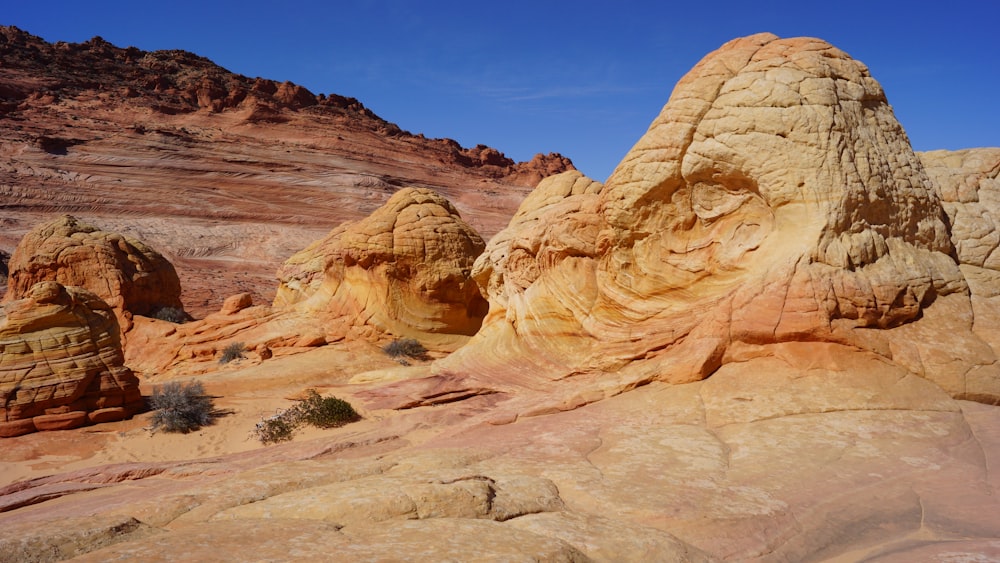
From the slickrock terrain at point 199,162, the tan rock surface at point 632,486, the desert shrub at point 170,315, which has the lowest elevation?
the tan rock surface at point 632,486

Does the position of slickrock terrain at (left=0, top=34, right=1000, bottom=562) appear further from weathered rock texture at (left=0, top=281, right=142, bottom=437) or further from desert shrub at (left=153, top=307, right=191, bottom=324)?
desert shrub at (left=153, top=307, right=191, bottom=324)

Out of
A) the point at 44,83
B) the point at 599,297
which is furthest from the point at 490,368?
the point at 44,83

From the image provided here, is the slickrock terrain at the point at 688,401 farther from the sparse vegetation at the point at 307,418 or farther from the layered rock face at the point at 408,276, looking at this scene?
the layered rock face at the point at 408,276

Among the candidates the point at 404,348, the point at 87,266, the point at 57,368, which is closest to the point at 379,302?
the point at 404,348

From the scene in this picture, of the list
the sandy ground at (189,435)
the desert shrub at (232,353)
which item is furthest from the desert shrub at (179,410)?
the desert shrub at (232,353)

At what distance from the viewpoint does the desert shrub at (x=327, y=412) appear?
9641mm

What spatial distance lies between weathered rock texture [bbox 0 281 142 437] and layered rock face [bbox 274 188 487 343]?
5.88 meters

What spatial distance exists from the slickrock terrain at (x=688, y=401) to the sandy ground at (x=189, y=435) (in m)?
0.07

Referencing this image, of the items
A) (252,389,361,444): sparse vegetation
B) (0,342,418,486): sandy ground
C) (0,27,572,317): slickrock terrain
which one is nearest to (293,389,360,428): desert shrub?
(252,389,361,444): sparse vegetation

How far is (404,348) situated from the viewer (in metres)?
15.1

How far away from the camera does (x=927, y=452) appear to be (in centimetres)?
516

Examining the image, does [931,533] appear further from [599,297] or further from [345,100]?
[345,100]

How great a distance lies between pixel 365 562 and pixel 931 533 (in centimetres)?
328

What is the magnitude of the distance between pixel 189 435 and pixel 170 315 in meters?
10.8
